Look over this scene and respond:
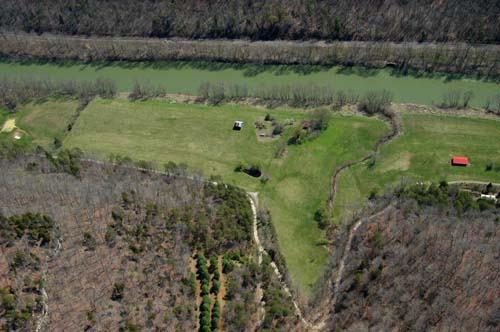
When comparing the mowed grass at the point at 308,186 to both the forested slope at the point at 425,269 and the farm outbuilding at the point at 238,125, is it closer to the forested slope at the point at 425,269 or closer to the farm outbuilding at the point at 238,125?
the forested slope at the point at 425,269

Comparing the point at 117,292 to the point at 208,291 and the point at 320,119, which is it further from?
the point at 320,119

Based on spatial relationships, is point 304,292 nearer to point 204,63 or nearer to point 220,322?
point 220,322

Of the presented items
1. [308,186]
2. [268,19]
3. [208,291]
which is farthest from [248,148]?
[268,19]

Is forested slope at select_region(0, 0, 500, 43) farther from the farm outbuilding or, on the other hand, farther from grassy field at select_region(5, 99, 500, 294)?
the farm outbuilding

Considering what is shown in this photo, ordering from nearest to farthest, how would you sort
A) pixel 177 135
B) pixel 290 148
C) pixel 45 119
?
1. pixel 290 148
2. pixel 177 135
3. pixel 45 119

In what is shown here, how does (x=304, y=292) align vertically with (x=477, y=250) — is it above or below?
below

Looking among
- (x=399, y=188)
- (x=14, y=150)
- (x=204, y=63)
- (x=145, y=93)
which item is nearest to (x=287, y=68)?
(x=204, y=63)

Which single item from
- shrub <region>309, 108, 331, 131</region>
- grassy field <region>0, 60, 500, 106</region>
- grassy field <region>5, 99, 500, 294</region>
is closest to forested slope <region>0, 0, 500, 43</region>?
grassy field <region>0, 60, 500, 106</region>
